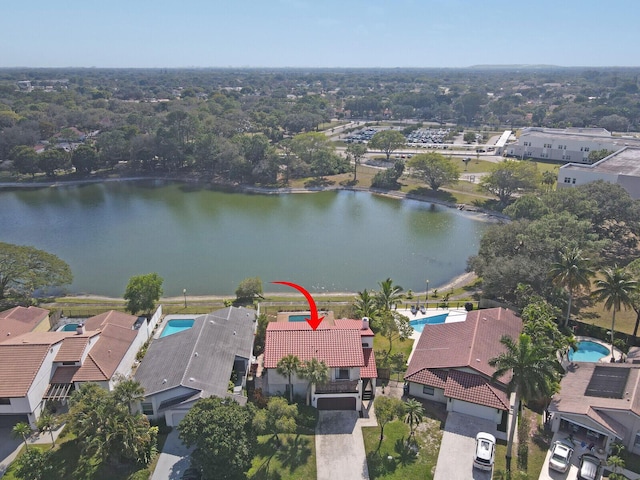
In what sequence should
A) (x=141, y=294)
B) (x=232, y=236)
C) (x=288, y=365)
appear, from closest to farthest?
(x=288, y=365) < (x=141, y=294) < (x=232, y=236)

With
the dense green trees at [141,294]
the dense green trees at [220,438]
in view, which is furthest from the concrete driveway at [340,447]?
the dense green trees at [141,294]

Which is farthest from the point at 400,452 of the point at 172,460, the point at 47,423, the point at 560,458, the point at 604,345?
the point at 604,345

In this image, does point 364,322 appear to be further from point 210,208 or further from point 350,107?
point 350,107

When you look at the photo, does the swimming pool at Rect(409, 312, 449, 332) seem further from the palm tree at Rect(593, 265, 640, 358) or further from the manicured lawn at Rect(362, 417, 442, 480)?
the palm tree at Rect(593, 265, 640, 358)

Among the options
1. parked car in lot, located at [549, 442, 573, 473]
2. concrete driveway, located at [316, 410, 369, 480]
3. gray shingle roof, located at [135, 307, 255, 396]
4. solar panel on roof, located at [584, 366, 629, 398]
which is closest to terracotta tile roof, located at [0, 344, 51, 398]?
gray shingle roof, located at [135, 307, 255, 396]

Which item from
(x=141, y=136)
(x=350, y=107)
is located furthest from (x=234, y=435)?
(x=350, y=107)

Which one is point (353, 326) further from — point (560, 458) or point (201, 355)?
point (560, 458)
